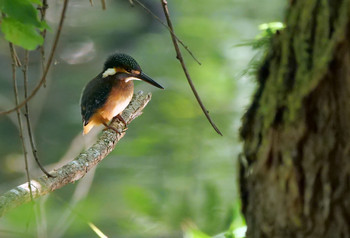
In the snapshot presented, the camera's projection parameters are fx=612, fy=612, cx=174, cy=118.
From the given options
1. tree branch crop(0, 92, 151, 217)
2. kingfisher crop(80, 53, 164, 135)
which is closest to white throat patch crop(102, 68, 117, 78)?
kingfisher crop(80, 53, 164, 135)

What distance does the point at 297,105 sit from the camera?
130 centimetres

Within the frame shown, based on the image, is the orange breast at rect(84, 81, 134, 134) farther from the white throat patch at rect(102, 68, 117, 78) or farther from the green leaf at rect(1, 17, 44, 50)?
the green leaf at rect(1, 17, 44, 50)

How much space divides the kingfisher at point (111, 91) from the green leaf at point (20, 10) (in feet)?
6.80

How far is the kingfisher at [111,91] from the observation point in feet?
12.4

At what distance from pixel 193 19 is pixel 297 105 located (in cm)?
737

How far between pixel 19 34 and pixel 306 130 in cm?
82

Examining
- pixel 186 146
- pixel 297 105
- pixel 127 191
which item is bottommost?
pixel 186 146

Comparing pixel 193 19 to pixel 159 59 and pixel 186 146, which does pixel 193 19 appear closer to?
pixel 159 59

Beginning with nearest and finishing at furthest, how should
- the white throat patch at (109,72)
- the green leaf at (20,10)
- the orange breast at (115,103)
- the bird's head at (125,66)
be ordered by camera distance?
the green leaf at (20,10), the orange breast at (115,103), the bird's head at (125,66), the white throat patch at (109,72)

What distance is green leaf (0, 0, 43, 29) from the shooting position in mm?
1594

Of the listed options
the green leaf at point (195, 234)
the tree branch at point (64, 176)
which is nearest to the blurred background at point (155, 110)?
the tree branch at point (64, 176)

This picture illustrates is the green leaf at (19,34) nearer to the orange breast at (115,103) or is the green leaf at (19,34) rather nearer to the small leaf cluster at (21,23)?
the small leaf cluster at (21,23)

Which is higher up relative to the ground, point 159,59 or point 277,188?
point 277,188

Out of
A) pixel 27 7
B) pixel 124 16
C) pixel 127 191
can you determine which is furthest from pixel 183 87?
pixel 27 7
